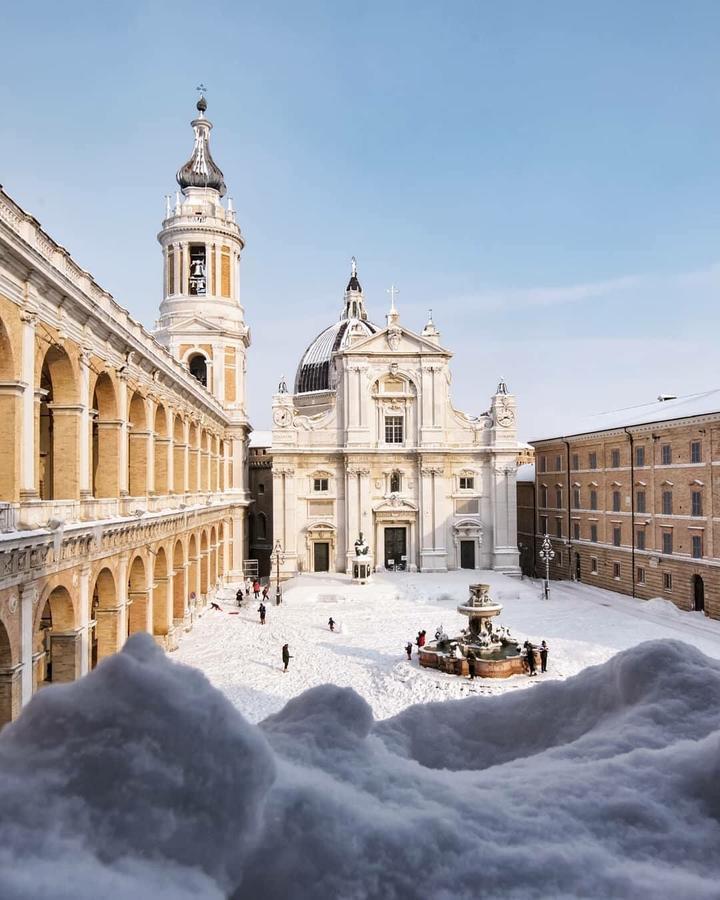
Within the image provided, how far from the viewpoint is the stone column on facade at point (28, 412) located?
43.0ft

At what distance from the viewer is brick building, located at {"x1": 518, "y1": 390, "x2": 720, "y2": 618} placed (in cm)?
3281

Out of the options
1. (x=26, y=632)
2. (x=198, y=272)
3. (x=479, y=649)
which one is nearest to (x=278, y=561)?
(x=479, y=649)

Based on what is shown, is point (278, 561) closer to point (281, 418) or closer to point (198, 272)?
point (281, 418)

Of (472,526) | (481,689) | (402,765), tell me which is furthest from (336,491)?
(402,765)

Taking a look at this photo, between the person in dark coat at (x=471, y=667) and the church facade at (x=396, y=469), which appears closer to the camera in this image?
the person in dark coat at (x=471, y=667)

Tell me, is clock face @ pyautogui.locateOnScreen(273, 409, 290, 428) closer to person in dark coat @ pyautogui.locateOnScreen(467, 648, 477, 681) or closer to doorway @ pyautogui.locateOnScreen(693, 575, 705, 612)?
doorway @ pyautogui.locateOnScreen(693, 575, 705, 612)

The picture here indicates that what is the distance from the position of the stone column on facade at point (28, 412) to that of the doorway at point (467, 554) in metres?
37.2

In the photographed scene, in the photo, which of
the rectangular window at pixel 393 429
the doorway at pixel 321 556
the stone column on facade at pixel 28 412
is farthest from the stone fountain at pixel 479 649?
the rectangular window at pixel 393 429

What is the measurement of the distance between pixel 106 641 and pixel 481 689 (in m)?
11.5

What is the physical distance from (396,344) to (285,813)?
46.5 metres

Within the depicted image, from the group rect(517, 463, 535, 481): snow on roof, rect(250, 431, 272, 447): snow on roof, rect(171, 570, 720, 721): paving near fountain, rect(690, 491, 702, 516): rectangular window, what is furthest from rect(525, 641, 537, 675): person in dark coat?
Result: rect(250, 431, 272, 447): snow on roof

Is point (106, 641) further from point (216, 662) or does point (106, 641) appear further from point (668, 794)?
point (668, 794)

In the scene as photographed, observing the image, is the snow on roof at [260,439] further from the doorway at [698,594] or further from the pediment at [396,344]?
the doorway at [698,594]

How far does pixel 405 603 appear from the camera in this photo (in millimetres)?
36438
